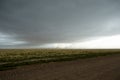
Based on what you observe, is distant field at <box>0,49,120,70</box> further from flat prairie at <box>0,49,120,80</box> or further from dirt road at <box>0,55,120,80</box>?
dirt road at <box>0,55,120,80</box>

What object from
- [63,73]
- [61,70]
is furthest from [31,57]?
[63,73]

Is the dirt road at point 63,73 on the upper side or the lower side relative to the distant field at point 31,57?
lower

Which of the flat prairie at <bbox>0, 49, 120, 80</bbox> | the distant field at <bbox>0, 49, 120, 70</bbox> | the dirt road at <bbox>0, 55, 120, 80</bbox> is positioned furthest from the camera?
the distant field at <bbox>0, 49, 120, 70</bbox>

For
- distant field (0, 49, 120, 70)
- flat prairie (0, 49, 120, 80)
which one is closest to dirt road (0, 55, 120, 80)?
flat prairie (0, 49, 120, 80)

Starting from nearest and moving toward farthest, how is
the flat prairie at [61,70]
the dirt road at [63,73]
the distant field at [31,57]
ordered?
the dirt road at [63,73] → the flat prairie at [61,70] → the distant field at [31,57]

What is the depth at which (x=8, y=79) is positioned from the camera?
11438 millimetres

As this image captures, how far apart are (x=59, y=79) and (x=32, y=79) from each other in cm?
225

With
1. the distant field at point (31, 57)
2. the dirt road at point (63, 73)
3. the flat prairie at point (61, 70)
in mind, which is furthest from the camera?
the distant field at point (31, 57)

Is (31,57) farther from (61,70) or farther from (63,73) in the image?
(63,73)

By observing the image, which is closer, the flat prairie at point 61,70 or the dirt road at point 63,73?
the dirt road at point 63,73

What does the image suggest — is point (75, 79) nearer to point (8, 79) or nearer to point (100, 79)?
point (100, 79)

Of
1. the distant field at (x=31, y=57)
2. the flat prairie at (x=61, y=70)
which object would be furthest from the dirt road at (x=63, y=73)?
the distant field at (x=31, y=57)

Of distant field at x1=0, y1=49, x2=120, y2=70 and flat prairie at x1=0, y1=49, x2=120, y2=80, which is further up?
distant field at x1=0, y1=49, x2=120, y2=70

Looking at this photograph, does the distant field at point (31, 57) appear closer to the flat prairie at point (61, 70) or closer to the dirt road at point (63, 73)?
the flat prairie at point (61, 70)
